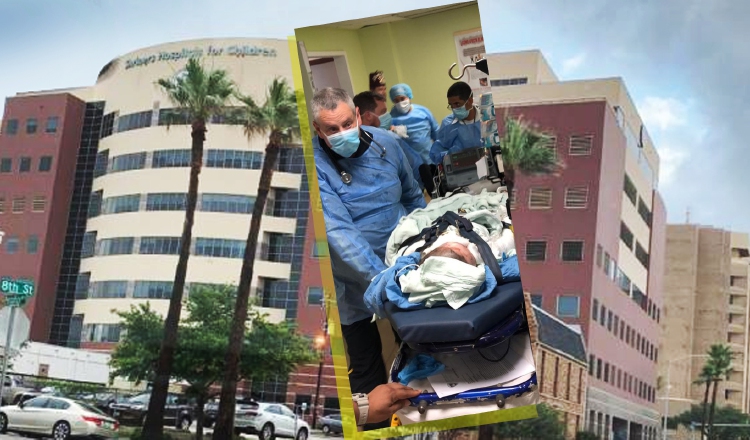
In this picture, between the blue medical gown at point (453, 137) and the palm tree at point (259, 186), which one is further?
the palm tree at point (259, 186)

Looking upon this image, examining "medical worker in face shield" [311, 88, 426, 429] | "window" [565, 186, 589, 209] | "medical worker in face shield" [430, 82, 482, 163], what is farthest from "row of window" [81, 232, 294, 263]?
"window" [565, 186, 589, 209]

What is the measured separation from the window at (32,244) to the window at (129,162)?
425 mm

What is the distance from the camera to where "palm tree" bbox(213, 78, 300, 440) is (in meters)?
3.97

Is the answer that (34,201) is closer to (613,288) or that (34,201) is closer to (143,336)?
(143,336)

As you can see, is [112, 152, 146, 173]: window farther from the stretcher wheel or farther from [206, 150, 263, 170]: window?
the stretcher wheel

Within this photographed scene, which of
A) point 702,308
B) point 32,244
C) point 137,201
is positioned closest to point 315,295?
point 137,201

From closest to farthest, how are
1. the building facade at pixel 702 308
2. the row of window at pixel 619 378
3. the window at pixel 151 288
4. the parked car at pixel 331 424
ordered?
the building facade at pixel 702 308 → the row of window at pixel 619 378 → the parked car at pixel 331 424 → the window at pixel 151 288

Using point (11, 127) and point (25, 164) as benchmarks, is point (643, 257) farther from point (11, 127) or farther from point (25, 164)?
point (11, 127)

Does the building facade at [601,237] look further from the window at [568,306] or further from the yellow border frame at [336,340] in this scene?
the yellow border frame at [336,340]

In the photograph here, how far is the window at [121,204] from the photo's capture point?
13.2 feet

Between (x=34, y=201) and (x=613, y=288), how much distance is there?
2.29m

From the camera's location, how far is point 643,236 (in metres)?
2.98

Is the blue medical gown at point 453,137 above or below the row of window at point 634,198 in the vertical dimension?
above

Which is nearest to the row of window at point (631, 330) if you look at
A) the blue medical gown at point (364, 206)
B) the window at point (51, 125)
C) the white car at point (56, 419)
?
the blue medical gown at point (364, 206)
